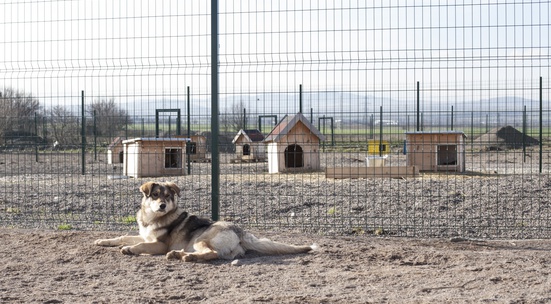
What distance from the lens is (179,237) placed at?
7227 mm

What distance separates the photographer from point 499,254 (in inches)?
271

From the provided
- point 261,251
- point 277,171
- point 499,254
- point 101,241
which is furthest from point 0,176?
point 499,254

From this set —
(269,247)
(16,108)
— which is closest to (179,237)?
(269,247)

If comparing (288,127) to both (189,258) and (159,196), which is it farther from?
(189,258)

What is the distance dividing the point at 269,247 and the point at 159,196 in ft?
4.15

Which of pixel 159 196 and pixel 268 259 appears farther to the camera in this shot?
pixel 159 196

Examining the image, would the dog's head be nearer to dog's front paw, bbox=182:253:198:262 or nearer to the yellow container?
dog's front paw, bbox=182:253:198:262

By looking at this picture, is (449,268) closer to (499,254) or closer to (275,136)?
(499,254)

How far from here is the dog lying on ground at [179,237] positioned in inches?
271

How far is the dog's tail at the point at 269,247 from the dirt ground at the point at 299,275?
13 cm

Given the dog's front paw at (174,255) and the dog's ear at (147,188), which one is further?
the dog's ear at (147,188)

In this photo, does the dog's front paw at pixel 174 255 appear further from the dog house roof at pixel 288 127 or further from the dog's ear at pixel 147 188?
the dog house roof at pixel 288 127

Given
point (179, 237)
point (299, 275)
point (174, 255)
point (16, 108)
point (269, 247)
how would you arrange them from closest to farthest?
point (299, 275), point (174, 255), point (269, 247), point (179, 237), point (16, 108)

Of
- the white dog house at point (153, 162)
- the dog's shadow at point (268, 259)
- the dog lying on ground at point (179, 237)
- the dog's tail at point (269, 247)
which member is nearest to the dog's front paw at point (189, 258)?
the dog lying on ground at point (179, 237)
